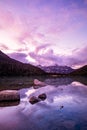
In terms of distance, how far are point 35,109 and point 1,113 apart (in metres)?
2.48

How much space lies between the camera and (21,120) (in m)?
9.87

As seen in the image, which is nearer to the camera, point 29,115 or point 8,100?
point 29,115

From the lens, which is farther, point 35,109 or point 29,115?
point 35,109

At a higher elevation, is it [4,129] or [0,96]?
[0,96]

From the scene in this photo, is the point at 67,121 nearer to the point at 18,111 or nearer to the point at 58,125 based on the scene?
the point at 58,125

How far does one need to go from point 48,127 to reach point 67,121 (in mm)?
1507

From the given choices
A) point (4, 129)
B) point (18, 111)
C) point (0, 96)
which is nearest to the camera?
point (4, 129)

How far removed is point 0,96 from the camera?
51.7 ft

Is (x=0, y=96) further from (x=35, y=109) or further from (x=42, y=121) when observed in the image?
(x=42, y=121)

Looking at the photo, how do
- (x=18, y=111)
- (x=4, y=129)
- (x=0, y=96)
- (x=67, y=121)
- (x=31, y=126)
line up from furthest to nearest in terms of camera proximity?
(x=0, y=96) → (x=18, y=111) → (x=67, y=121) → (x=31, y=126) → (x=4, y=129)

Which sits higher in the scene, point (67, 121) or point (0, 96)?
point (0, 96)

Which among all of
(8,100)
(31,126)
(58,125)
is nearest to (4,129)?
(31,126)

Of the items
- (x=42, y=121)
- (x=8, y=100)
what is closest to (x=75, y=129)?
(x=42, y=121)

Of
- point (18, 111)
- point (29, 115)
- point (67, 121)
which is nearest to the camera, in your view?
point (67, 121)
